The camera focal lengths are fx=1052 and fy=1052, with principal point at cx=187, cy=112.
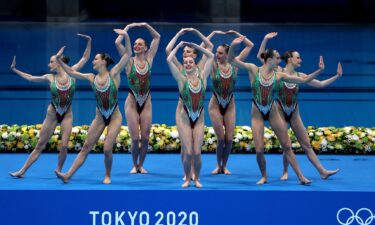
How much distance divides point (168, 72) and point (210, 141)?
18.5 feet

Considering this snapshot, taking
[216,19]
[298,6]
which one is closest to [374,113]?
[216,19]

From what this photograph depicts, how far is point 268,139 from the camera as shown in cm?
1309

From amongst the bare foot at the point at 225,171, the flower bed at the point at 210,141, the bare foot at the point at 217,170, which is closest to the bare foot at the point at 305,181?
the bare foot at the point at 225,171

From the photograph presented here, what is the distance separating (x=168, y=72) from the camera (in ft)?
61.2

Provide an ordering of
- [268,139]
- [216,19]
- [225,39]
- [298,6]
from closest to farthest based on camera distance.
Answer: [268,139] → [225,39] → [216,19] → [298,6]

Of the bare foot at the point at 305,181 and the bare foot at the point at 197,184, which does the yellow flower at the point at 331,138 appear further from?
the bare foot at the point at 197,184

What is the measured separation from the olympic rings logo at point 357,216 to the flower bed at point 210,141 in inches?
120

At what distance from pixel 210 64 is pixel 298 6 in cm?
1636

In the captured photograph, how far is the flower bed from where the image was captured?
512 inches

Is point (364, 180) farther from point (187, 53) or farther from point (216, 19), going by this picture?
point (216, 19)

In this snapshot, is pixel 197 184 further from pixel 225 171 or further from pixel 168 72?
pixel 168 72

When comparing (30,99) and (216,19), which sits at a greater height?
(216,19)

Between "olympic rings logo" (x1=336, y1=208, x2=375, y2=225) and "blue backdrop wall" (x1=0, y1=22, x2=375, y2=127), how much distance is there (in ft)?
15.4

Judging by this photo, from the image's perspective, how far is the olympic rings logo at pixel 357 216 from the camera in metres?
10.0
